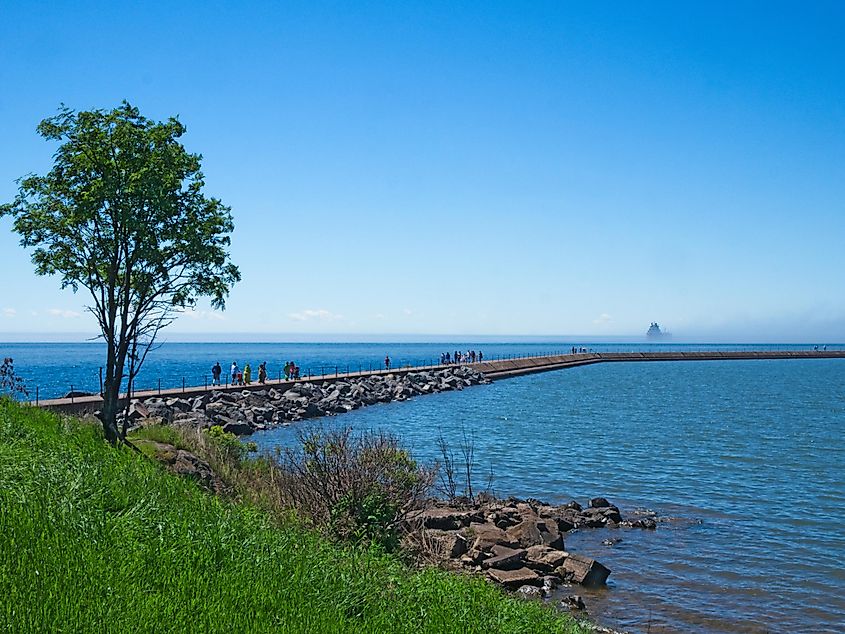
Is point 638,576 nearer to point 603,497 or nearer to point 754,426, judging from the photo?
point 603,497

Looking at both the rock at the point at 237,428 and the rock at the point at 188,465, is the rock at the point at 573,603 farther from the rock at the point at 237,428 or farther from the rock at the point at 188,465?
the rock at the point at 237,428

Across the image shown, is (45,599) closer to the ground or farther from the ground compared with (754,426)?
farther from the ground

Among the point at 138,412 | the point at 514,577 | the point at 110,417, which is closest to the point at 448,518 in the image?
the point at 514,577

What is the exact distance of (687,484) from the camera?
1030 inches

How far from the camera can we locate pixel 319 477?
14.3 meters

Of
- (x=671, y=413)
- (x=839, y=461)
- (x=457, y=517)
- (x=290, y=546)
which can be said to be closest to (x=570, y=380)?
(x=671, y=413)

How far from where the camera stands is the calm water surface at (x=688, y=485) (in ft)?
48.2

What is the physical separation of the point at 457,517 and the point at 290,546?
27.7 feet

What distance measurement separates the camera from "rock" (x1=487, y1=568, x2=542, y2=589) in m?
14.5

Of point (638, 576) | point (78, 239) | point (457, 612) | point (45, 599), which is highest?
point (78, 239)

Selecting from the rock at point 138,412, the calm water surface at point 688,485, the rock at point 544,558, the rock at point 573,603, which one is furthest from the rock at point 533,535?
the rock at point 138,412

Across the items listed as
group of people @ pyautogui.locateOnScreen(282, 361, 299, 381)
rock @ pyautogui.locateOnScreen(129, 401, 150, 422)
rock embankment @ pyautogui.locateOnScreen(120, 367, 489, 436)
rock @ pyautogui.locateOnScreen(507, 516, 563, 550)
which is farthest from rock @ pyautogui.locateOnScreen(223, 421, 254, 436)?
rock @ pyautogui.locateOnScreen(507, 516, 563, 550)

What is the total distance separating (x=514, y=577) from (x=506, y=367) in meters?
82.0

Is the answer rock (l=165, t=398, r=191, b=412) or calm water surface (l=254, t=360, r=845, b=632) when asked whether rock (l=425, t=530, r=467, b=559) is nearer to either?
calm water surface (l=254, t=360, r=845, b=632)
